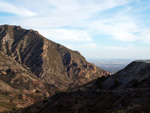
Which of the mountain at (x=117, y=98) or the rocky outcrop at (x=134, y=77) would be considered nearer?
the mountain at (x=117, y=98)

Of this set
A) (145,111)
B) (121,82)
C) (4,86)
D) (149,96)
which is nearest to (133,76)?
(121,82)

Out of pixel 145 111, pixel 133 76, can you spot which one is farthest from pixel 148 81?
pixel 145 111

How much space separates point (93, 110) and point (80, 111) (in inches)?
199

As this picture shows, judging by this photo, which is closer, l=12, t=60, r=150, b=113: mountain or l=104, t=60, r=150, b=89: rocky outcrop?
l=12, t=60, r=150, b=113: mountain

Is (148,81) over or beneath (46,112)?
over

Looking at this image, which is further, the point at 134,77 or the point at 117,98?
the point at 134,77

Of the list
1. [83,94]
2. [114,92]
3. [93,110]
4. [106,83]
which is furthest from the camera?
[106,83]

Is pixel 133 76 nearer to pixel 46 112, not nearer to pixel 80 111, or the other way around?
pixel 80 111

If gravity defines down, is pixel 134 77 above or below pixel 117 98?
above

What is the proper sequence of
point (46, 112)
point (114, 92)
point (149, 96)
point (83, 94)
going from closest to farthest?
point (149, 96) < point (114, 92) < point (46, 112) < point (83, 94)

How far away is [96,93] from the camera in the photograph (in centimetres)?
5622

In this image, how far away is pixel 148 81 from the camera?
164ft

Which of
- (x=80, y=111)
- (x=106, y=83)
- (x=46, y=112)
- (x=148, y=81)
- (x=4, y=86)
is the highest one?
(x=148, y=81)

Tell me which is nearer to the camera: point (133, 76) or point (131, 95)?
point (131, 95)
